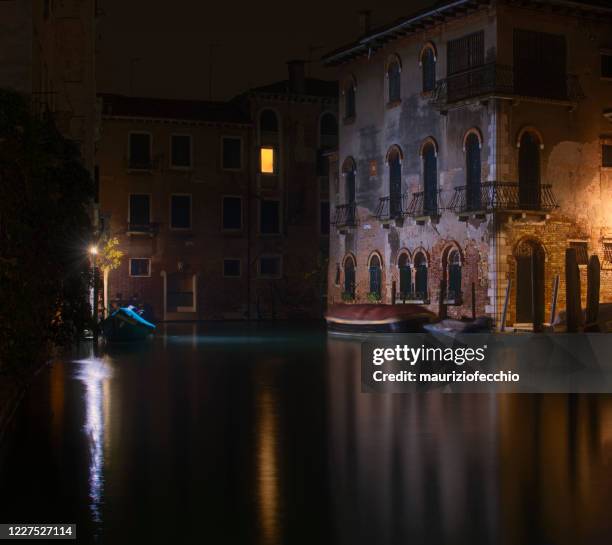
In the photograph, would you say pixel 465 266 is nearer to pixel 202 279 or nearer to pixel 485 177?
pixel 485 177

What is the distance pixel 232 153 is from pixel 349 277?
12552mm

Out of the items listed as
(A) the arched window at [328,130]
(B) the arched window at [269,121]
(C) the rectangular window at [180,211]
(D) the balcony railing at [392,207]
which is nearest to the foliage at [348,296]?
(D) the balcony railing at [392,207]

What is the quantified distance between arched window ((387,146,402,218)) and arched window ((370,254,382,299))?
2282mm

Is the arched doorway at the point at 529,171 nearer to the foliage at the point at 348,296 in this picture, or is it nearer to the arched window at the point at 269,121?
the foliage at the point at 348,296

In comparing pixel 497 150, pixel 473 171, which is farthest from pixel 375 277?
pixel 497 150

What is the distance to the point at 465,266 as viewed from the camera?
3744cm

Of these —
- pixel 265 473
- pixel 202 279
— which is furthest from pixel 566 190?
pixel 265 473

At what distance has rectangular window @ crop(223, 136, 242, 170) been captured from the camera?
55688mm

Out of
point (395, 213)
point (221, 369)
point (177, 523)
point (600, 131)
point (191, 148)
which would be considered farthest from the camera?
point (191, 148)

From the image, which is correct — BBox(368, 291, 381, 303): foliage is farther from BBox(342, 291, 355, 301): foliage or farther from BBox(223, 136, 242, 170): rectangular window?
BBox(223, 136, 242, 170): rectangular window

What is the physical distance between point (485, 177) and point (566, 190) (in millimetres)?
2911

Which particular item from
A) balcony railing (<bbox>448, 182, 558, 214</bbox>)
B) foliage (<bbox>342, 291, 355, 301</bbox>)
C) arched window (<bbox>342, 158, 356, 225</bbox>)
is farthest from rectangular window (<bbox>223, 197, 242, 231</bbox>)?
balcony railing (<bbox>448, 182, 558, 214</bbox>)

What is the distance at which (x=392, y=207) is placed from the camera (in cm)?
4216

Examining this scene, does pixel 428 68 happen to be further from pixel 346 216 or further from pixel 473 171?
pixel 346 216
